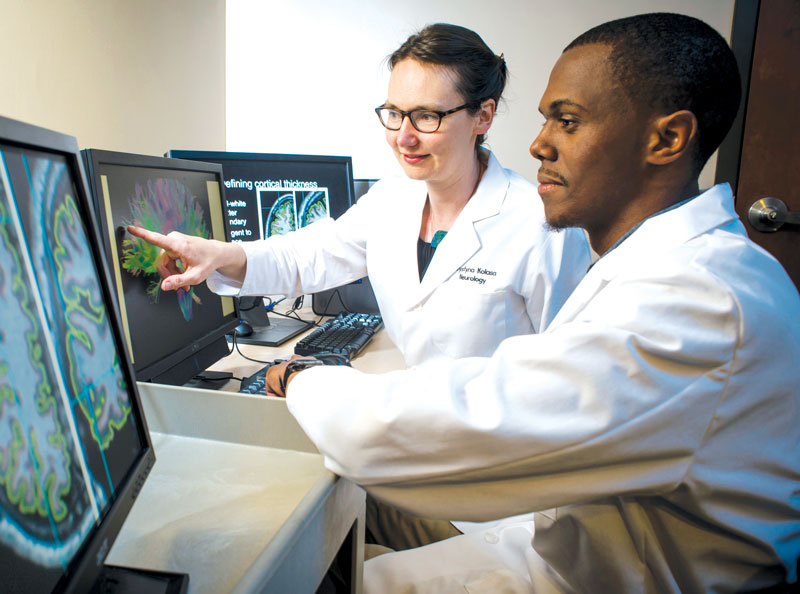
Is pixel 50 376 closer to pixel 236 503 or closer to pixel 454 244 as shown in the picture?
pixel 236 503

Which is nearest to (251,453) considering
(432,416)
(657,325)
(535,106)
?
(432,416)

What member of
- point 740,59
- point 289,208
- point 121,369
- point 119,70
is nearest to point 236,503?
point 121,369

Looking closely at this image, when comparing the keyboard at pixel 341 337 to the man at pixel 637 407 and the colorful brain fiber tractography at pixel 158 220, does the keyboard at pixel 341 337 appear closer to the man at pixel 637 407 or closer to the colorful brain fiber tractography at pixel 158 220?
the colorful brain fiber tractography at pixel 158 220

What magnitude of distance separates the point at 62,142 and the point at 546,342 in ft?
1.71

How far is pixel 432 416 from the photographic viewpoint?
61cm

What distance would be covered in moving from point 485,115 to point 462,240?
0.33m

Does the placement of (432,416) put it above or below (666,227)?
below

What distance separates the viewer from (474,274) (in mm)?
1326

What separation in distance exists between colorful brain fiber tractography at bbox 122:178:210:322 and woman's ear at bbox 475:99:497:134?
0.73 metres

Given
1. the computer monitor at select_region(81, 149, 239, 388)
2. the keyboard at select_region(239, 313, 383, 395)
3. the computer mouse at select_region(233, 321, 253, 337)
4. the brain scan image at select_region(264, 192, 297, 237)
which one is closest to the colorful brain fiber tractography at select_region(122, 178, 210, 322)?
the computer monitor at select_region(81, 149, 239, 388)

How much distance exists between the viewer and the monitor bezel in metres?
0.38

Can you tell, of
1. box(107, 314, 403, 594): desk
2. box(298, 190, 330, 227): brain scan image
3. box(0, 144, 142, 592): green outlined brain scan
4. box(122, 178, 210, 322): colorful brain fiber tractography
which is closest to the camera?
box(0, 144, 142, 592): green outlined brain scan

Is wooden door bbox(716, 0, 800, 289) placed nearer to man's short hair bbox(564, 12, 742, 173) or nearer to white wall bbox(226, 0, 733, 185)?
man's short hair bbox(564, 12, 742, 173)

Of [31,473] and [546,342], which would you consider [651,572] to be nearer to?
[546,342]
